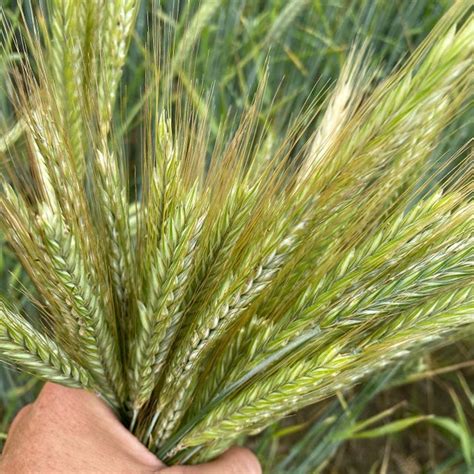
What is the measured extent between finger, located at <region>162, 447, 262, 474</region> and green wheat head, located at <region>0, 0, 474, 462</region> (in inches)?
3.4

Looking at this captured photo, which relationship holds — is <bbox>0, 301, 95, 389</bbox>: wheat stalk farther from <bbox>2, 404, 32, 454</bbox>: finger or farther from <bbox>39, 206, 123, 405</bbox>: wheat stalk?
<bbox>2, 404, 32, 454</bbox>: finger

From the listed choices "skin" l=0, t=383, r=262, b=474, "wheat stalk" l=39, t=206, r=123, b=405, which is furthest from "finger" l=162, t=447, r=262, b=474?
"wheat stalk" l=39, t=206, r=123, b=405

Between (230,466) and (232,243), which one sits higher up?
(232,243)

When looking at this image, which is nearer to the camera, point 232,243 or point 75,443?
point 232,243

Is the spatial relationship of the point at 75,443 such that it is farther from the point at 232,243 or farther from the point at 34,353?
the point at 232,243

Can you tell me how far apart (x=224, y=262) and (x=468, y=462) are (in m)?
0.53

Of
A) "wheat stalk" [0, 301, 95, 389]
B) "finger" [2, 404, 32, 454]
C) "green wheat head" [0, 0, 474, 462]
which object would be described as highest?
"green wheat head" [0, 0, 474, 462]

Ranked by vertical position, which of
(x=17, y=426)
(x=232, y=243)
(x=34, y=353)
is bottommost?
(x=17, y=426)

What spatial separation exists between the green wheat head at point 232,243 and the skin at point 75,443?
62 mm

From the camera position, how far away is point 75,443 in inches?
22.0

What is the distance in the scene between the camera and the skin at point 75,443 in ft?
1.79

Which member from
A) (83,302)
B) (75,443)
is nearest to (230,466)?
(75,443)

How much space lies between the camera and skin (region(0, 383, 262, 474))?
0.54 meters

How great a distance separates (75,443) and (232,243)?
0.86ft
